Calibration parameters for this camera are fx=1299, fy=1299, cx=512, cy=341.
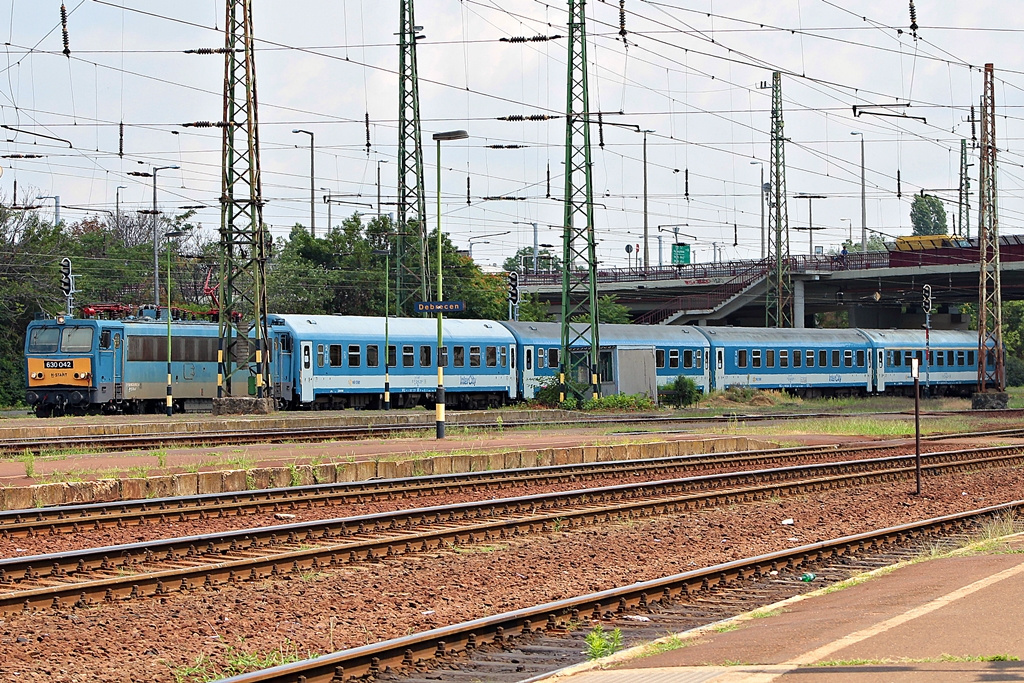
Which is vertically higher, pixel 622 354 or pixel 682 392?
pixel 622 354

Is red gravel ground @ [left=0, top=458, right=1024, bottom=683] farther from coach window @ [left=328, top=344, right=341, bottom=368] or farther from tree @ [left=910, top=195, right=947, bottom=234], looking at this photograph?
tree @ [left=910, top=195, right=947, bottom=234]

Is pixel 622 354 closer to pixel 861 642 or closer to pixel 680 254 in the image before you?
pixel 861 642

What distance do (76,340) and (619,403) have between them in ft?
60.4

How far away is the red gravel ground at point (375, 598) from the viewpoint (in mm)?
9172

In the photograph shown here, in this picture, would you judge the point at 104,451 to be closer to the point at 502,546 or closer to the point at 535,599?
the point at 502,546

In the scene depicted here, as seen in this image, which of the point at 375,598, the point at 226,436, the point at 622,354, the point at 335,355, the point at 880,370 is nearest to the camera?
the point at 375,598

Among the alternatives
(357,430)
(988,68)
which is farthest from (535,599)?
(988,68)

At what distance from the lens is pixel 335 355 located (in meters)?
44.1

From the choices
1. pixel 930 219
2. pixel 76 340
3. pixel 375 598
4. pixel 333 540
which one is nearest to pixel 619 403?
pixel 76 340

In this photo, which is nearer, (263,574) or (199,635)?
(199,635)

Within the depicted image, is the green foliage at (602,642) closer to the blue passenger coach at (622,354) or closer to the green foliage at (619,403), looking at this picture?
the green foliage at (619,403)

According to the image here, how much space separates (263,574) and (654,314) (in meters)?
75.8

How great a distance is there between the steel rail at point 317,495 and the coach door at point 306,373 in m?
19.5

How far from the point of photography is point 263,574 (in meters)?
12.5
